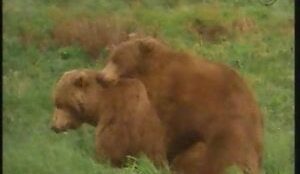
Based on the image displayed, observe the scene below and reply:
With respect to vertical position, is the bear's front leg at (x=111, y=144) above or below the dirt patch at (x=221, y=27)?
below

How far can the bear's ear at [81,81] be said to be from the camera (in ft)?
12.8

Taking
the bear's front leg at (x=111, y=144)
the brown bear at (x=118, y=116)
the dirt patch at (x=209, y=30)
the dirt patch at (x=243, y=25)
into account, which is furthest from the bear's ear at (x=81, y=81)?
the dirt patch at (x=243, y=25)

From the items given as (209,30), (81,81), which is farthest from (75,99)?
(209,30)

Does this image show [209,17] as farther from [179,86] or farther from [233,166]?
[233,166]

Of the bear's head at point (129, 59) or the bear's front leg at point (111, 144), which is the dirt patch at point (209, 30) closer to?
the bear's head at point (129, 59)

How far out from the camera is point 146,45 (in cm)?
391

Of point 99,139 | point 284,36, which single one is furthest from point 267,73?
point 99,139

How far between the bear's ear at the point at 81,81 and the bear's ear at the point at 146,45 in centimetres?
21

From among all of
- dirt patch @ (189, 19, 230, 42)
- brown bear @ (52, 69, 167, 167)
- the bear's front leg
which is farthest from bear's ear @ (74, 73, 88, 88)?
dirt patch @ (189, 19, 230, 42)

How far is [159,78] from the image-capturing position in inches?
154

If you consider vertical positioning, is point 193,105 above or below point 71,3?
below

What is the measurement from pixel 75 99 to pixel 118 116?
15 cm

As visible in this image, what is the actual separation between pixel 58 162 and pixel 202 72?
0.56 metres

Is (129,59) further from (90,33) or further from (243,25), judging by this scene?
(243,25)
